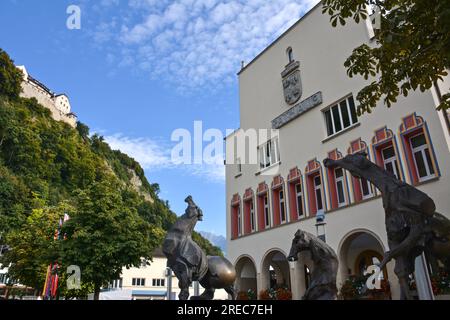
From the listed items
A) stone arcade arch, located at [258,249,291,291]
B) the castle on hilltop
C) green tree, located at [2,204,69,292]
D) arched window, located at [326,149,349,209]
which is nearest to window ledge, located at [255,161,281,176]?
arched window, located at [326,149,349,209]

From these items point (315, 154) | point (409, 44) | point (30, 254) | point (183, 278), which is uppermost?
point (315, 154)

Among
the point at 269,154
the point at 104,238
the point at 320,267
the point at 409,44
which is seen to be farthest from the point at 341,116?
the point at 104,238

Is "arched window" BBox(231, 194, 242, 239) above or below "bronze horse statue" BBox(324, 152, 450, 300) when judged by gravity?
above

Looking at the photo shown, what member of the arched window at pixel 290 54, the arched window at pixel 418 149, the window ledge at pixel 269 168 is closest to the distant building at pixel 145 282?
the window ledge at pixel 269 168

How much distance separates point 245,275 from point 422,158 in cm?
1399

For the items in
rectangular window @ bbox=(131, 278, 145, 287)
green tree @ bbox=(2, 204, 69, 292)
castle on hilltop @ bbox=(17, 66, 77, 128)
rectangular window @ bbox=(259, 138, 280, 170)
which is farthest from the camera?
castle on hilltop @ bbox=(17, 66, 77, 128)

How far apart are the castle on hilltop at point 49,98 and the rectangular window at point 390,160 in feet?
289

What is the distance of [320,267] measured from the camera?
23.0 ft

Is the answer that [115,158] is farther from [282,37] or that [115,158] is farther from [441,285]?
[441,285]

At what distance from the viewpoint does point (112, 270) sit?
20.1 m

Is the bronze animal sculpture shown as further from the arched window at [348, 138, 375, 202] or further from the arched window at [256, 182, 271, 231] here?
the arched window at [256, 182, 271, 231]

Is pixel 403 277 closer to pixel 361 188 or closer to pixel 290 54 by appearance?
pixel 361 188

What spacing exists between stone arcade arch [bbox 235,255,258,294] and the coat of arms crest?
396 inches

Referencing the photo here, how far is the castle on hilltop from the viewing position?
90.8 m
